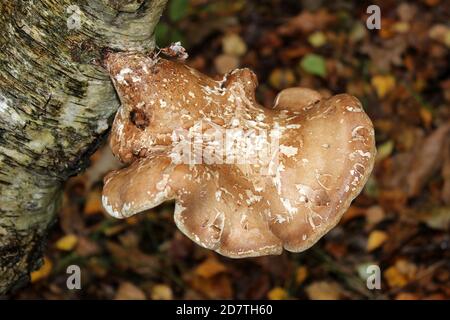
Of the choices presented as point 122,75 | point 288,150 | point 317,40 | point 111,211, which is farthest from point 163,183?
point 317,40

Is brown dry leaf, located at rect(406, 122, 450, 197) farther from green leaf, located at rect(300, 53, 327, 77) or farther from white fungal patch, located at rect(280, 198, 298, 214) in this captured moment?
white fungal patch, located at rect(280, 198, 298, 214)

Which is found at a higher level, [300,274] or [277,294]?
[300,274]

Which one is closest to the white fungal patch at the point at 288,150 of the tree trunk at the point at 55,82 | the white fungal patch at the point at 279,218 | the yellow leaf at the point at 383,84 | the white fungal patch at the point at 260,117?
the white fungal patch at the point at 260,117

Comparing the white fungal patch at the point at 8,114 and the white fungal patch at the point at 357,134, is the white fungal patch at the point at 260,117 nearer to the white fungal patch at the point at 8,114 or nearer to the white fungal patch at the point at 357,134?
the white fungal patch at the point at 357,134

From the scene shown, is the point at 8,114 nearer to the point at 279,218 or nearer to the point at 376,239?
the point at 279,218

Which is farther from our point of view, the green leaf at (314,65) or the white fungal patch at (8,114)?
the green leaf at (314,65)

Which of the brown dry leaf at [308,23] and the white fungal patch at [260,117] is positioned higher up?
the brown dry leaf at [308,23]

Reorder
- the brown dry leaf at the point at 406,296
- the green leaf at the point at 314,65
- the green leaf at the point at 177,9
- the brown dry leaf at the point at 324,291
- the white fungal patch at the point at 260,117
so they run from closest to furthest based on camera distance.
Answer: the white fungal patch at the point at 260,117 < the brown dry leaf at the point at 406,296 < the brown dry leaf at the point at 324,291 < the green leaf at the point at 177,9 < the green leaf at the point at 314,65

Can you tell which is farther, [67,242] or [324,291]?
[67,242]
